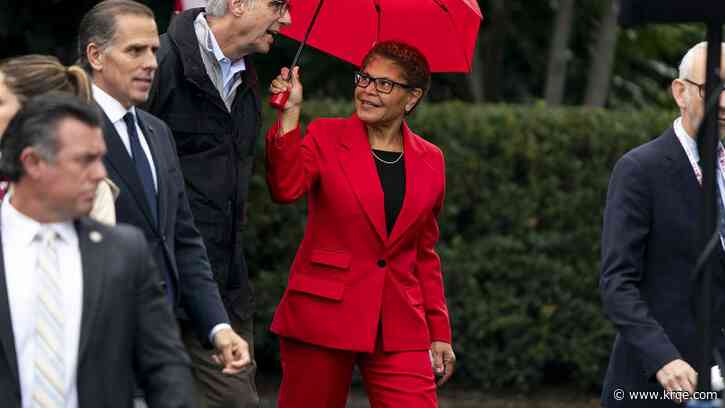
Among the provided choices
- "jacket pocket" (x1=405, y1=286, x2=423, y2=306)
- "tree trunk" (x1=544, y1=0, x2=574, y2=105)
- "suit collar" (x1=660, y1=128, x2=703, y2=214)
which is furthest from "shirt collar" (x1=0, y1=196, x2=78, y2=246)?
"tree trunk" (x1=544, y1=0, x2=574, y2=105)

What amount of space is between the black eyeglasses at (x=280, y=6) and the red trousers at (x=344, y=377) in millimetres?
1401

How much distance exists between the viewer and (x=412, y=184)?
21.4 feet

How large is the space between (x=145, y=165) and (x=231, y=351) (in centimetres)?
72

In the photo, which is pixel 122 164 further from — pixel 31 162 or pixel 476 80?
pixel 476 80

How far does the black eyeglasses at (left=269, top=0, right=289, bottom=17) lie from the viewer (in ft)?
20.8

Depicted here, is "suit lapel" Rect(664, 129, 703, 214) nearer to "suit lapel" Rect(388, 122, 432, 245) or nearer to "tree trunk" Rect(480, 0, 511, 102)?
"suit lapel" Rect(388, 122, 432, 245)

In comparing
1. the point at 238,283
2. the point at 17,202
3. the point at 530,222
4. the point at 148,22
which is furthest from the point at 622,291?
the point at 530,222

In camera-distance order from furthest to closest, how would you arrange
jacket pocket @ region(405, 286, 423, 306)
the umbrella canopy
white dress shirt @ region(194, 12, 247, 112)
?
1. the umbrella canopy
2. jacket pocket @ region(405, 286, 423, 306)
3. white dress shirt @ region(194, 12, 247, 112)

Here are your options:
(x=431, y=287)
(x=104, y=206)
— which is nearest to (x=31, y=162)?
(x=104, y=206)

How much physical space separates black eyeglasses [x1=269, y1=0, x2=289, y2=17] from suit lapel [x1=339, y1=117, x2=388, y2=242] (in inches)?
22.8

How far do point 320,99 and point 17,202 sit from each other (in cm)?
700

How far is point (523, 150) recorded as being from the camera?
34.2 feet

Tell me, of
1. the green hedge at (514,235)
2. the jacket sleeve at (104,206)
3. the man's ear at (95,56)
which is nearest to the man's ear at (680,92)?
the man's ear at (95,56)

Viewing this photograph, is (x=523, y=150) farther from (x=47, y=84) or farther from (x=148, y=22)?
(x=47, y=84)
